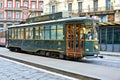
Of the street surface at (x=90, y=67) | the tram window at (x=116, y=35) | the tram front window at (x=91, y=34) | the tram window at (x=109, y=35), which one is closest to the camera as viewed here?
the street surface at (x=90, y=67)

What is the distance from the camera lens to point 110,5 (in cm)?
4534

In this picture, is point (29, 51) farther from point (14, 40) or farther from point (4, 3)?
point (4, 3)

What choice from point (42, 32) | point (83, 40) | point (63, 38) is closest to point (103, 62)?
point (83, 40)

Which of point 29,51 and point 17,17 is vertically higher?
point 17,17

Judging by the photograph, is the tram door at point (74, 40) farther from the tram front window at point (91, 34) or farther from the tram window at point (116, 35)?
Result: the tram window at point (116, 35)

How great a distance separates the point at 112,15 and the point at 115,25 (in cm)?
681

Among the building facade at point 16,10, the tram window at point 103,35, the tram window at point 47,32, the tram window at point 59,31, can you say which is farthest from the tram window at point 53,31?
the building facade at point 16,10

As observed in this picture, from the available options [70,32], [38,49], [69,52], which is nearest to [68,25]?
[70,32]

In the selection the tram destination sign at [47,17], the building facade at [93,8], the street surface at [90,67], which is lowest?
the street surface at [90,67]

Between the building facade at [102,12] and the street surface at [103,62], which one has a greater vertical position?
the building facade at [102,12]

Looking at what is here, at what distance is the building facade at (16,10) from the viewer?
306ft

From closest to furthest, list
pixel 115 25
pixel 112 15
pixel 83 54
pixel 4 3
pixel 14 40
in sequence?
pixel 83 54 < pixel 14 40 < pixel 115 25 < pixel 112 15 < pixel 4 3

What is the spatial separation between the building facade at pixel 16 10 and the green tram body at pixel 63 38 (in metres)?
66.5

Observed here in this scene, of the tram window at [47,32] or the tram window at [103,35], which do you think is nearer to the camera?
the tram window at [47,32]
